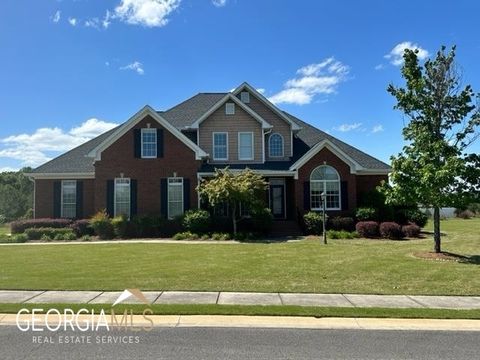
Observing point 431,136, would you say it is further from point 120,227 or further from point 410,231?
point 120,227

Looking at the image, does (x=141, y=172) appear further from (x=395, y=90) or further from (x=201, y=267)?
(x=395, y=90)

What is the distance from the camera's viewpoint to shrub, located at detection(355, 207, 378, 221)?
2441 centimetres

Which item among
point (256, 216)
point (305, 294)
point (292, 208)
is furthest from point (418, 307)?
point (292, 208)

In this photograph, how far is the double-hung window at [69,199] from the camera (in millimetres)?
26814

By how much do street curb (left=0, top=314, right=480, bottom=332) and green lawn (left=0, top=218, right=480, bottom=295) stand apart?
2.36 meters

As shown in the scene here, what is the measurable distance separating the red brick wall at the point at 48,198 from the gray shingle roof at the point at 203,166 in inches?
31.7

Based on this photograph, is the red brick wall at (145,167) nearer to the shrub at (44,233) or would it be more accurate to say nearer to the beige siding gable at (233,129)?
the shrub at (44,233)

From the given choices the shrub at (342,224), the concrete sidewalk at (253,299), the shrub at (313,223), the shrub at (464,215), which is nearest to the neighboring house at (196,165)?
the shrub at (342,224)

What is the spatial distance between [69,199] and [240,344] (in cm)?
2303

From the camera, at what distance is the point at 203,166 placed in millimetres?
26766

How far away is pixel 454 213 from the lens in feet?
162

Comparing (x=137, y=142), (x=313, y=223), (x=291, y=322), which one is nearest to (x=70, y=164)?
(x=137, y=142)

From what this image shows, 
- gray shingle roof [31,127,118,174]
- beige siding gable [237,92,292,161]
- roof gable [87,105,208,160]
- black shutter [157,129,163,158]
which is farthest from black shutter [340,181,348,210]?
gray shingle roof [31,127,118,174]

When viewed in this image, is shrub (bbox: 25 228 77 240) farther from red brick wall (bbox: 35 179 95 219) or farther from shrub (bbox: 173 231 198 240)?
shrub (bbox: 173 231 198 240)
